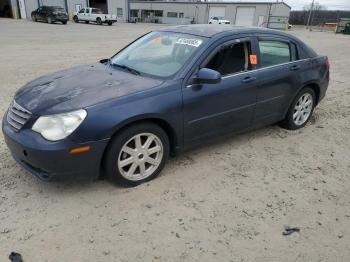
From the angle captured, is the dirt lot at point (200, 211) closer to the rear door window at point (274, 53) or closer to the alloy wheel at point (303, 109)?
the alloy wheel at point (303, 109)

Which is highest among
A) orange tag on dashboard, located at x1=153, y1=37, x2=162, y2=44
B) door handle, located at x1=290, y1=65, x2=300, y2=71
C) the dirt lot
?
orange tag on dashboard, located at x1=153, y1=37, x2=162, y2=44

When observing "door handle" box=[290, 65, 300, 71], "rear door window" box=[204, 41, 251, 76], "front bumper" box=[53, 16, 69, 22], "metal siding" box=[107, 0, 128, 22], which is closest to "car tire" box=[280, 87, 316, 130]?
"door handle" box=[290, 65, 300, 71]

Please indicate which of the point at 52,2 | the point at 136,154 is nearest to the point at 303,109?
the point at 136,154

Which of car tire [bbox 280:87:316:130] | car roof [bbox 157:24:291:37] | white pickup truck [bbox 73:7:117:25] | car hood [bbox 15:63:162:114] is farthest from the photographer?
white pickup truck [bbox 73:7:117:25]

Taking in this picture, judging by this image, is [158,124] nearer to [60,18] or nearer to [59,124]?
[59,124]

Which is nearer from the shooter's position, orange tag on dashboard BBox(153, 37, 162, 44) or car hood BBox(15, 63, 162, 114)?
car hood BBox(15, 63, 162, 114)

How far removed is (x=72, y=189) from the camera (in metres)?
3.40

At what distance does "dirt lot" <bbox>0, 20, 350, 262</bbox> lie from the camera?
268 cm

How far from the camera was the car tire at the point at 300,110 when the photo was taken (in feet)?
16.4

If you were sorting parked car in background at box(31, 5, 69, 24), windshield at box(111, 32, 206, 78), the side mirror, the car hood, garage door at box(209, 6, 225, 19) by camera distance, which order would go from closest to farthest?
the car hood
the side mirror
windshield at box(111, 32, 206, 78)
parked car in background at box(31, 5, 69, 24)
garage door at box(209, 6, 225, 19)

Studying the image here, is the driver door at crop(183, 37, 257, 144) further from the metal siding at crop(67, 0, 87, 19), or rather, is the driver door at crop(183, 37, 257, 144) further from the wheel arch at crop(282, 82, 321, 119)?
the metal siding at crop(67, 0, 87, 19)

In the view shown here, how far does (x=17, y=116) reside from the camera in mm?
3264

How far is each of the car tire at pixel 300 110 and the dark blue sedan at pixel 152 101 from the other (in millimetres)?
112

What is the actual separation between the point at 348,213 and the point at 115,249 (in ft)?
7.30
